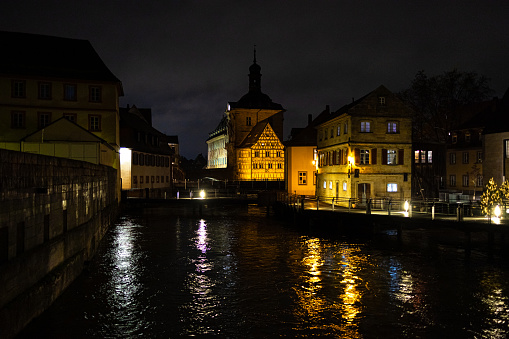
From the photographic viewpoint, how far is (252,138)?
86500 mm

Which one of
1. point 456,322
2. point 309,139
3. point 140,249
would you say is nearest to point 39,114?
point 140,249

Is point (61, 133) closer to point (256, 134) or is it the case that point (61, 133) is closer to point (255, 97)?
point (256, 134)

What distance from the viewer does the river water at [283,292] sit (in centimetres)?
1302

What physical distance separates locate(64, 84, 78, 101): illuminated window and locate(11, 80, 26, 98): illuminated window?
3.70 meters

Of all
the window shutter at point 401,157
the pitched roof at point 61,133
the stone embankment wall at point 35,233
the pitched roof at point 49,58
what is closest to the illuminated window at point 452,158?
the window shutter at point 401,157

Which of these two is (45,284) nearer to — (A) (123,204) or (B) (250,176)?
(A) (123,204)

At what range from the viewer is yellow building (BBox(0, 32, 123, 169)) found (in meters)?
42.3

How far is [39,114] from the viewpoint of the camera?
4328cm

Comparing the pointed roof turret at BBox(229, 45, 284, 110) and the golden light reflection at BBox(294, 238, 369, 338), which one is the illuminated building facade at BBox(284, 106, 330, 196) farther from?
the pointed roof turret at BBox(229, 45, 284, 110)

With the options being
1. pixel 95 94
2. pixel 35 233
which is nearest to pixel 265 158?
pixel 95 94

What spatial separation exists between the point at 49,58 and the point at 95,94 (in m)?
5.82

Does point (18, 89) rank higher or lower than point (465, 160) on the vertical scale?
higher

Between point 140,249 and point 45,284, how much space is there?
520 inches

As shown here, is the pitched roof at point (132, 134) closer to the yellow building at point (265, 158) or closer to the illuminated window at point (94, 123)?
the illuminated window at point (94, 123)
